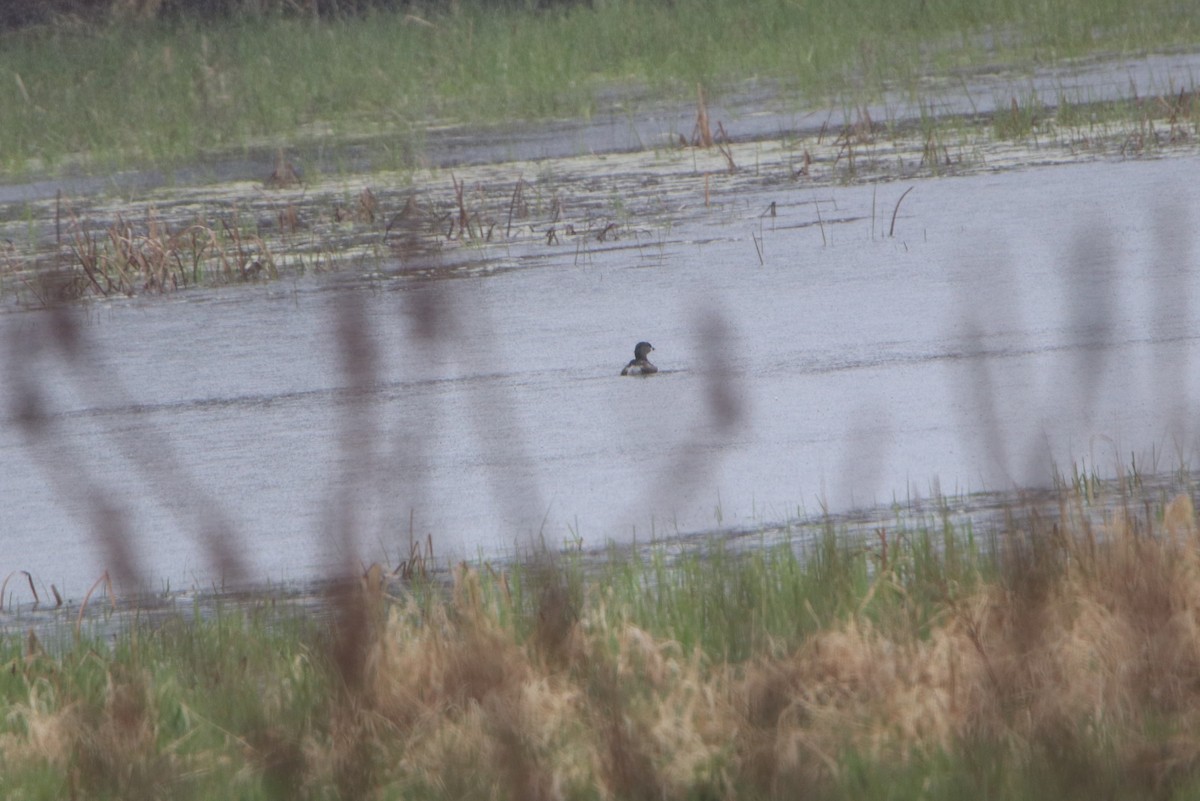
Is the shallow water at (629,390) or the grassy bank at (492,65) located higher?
the grassy bank at (492,65)

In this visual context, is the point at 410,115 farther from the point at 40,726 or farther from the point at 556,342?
the point at 40,726

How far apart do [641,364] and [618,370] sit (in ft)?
0.51

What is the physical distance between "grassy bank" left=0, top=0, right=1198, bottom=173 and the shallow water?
16.7 ft

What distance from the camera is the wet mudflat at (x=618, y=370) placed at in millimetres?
4715

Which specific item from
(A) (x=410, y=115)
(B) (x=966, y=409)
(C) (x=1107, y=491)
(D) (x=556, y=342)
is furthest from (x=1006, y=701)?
(A) (x=410, y=115)

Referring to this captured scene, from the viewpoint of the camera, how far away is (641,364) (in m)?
6.22

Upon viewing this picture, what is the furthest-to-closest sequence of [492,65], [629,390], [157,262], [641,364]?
[492,65]
[157,262]
[641,364]
[629,390]

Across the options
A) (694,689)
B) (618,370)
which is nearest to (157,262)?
(618,370)

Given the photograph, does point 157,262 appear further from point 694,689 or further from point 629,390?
Answer: point 694,689

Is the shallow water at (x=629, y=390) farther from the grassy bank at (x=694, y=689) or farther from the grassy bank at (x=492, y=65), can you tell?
the grassy bank at (x=492, y=65)

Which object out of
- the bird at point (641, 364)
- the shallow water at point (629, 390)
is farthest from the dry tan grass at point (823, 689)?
the bird at point (641, 364)

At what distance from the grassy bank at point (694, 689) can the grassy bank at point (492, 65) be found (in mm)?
9252

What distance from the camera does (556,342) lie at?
6.90 meters

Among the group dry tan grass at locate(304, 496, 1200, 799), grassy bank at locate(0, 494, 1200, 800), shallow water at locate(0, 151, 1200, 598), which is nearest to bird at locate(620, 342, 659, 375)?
shallow water at locate(0, 151, 1200, 598)
